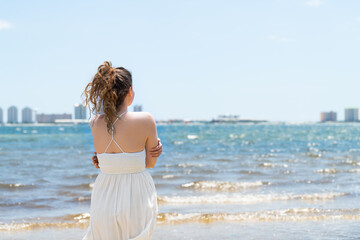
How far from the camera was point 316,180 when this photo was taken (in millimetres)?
15250

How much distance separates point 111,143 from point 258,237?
511cm

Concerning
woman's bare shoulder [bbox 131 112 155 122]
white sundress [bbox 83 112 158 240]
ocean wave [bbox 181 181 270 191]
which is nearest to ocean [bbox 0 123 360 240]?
ocean wave [bbox 181 181 270 191]

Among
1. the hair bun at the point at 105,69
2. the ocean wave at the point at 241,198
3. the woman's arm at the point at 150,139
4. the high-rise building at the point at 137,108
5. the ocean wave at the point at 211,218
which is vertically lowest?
the ocean wave at the point at 241,198

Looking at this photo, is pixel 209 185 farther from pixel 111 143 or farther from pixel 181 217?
pixel 111 143

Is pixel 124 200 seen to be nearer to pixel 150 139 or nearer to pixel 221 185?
pixel 150 139

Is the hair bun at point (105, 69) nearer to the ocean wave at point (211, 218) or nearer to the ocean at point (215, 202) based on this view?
the ocean at point (215, 202)

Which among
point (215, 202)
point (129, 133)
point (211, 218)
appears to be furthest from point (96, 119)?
point (215, 202)

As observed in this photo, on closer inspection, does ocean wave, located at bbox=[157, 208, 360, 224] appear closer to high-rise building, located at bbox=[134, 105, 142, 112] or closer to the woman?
high-rise building, located at bbox=[134, 105, 142, 112]

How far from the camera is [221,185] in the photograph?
14227mm

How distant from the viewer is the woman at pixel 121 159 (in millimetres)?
3168

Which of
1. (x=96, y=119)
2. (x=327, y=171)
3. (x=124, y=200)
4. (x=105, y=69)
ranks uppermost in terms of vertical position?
(x=105, y=69)

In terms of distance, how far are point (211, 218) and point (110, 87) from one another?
648 cm

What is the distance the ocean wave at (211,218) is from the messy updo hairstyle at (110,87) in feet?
19.7

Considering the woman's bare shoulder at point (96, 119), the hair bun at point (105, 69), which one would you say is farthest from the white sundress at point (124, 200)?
the hair bun at point (105, 69)
